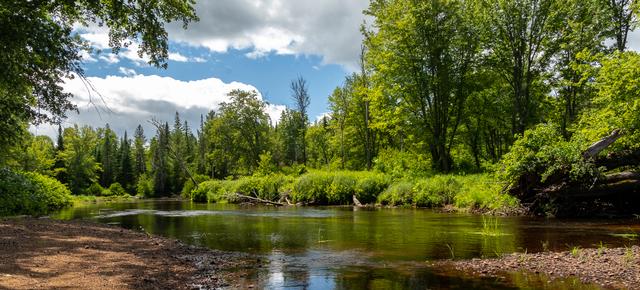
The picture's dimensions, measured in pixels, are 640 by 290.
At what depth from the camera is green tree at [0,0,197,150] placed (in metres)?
12.9

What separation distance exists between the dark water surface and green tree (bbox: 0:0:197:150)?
6948 millimetres

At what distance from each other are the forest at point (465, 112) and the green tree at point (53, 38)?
3.0 inches

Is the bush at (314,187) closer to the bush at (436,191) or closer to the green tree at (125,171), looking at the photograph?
the bush at (436,191)

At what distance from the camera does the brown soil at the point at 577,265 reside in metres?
8.02

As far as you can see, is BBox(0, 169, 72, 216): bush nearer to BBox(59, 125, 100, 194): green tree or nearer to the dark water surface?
the dark water surface

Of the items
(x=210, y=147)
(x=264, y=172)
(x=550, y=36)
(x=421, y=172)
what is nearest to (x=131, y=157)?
(x=210, y=147)

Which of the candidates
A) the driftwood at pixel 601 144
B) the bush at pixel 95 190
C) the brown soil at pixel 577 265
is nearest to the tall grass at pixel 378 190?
the driftwood at pixel 601 144

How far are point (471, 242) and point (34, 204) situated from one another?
87.8ft

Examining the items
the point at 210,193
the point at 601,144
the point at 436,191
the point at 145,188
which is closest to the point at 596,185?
the point at 601,144

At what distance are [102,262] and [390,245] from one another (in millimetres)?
7634

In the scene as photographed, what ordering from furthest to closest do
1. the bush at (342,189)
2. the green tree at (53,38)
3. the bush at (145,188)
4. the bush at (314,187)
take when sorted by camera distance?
the bush at (145,188) < the bush at (314,187) < the bush at (342,189) < the green tree at (53,38)

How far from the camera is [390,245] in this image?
12.9 metres

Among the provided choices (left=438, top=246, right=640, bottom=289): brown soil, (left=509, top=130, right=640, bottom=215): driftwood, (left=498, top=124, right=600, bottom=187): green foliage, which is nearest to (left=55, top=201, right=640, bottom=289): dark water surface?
(left=438, top=246, right=640, bottom=289): brown soil

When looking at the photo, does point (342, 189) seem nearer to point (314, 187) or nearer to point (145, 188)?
point (314, 187)
